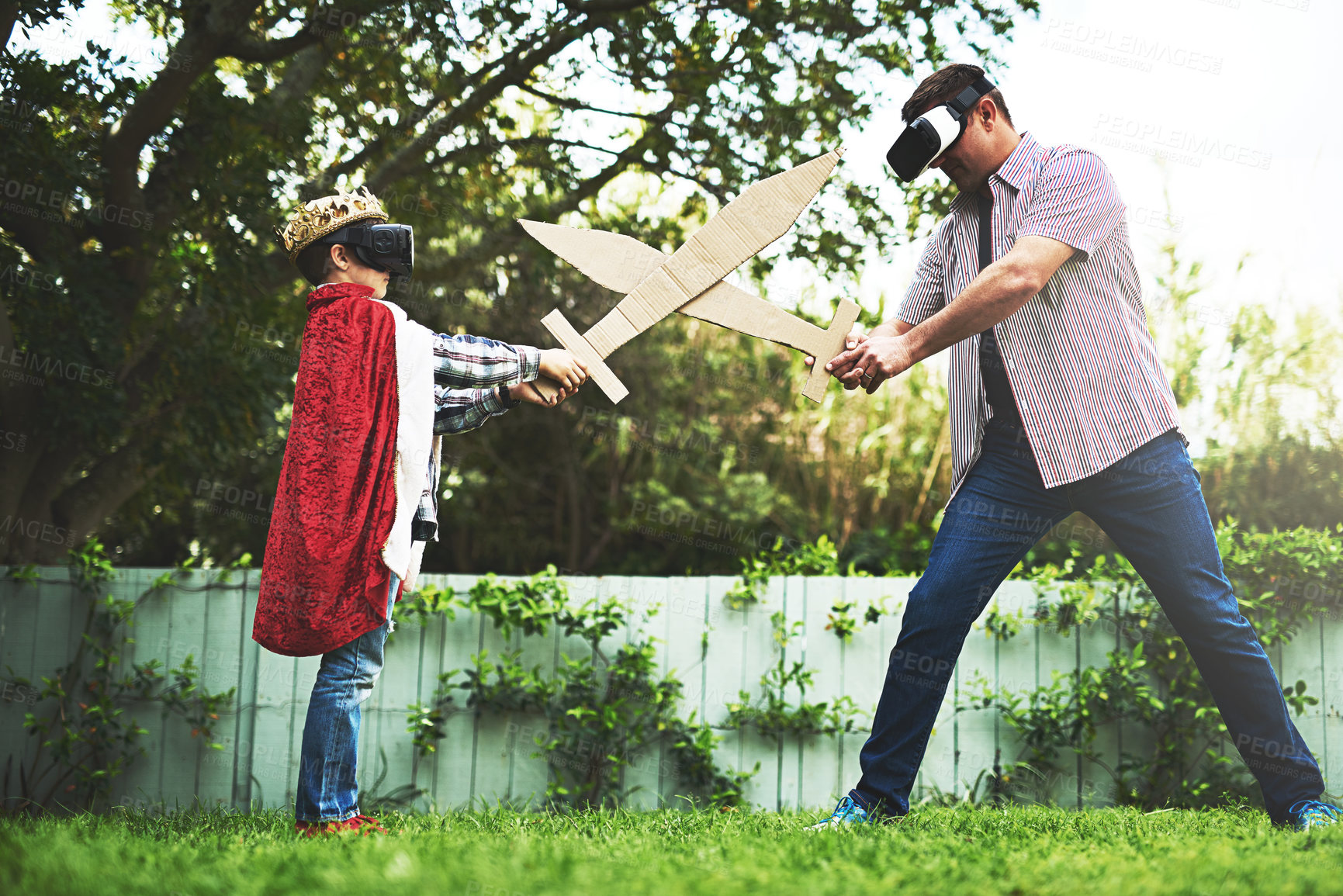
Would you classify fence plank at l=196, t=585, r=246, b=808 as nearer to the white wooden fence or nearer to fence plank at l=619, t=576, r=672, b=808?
the white wooden fence

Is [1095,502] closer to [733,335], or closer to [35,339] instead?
[35,339]

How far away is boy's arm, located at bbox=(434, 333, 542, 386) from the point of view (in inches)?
89.9

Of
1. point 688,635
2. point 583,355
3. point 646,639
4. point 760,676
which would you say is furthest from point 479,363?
point 760,676

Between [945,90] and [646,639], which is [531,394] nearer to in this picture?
[945,90]

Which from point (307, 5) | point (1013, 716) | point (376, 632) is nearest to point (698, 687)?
point (1013, 716)

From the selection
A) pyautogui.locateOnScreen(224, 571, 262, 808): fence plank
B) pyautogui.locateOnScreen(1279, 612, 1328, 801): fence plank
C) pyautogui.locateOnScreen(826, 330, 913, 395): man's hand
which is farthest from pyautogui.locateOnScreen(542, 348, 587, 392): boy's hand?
pyautogui.locateOnScreen(1279, 612, 1328, 801): fence plank

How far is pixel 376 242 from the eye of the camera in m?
2.31

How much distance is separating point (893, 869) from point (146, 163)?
4.47 metres

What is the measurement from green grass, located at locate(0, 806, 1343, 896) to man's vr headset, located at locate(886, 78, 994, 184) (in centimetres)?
160

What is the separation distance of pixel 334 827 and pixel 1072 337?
2.14m

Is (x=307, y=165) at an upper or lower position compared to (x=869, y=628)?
upper

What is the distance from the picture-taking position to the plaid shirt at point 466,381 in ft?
7.48

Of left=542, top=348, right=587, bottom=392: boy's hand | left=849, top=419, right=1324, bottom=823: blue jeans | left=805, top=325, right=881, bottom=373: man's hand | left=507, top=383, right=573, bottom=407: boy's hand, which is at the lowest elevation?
left=849, top=419, right=1324, bottom=823: blue jeans

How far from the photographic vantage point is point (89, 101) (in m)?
3.64
